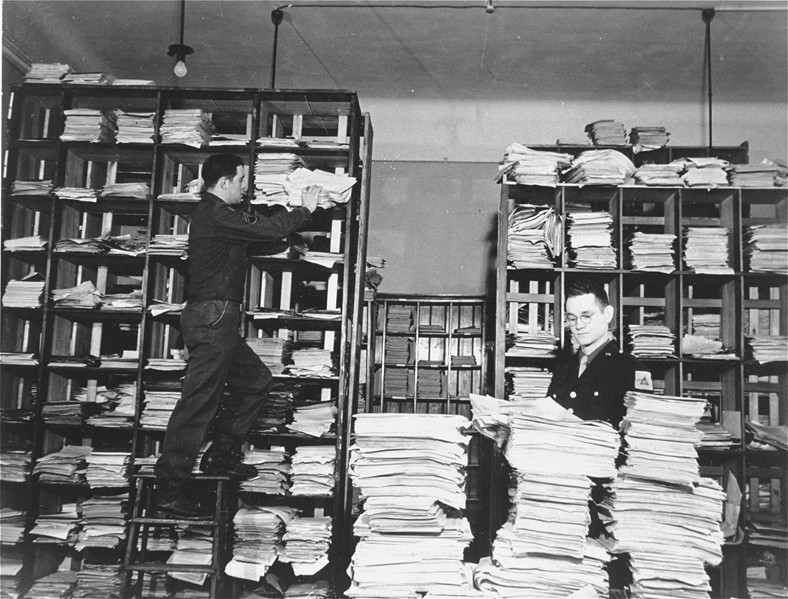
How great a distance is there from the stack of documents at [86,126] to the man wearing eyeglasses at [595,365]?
316 centimetres

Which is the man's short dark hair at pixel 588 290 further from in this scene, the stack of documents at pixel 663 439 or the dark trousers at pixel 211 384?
the dark trousers at pixel 211 384

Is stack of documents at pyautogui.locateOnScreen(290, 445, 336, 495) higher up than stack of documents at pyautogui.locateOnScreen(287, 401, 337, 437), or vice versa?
stack of documents at pyautogui.locateOnScreen(287, 401, 337, 437)

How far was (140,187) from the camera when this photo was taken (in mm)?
4203

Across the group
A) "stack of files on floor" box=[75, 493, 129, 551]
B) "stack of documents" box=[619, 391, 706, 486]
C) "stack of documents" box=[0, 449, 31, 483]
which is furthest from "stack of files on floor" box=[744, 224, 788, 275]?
"stack of documents" box=[0, 449, 31, 483]

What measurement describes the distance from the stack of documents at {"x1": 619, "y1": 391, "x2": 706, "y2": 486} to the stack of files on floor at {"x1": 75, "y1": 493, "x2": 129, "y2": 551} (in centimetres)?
327

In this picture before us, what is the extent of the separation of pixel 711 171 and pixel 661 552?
10.7 ft

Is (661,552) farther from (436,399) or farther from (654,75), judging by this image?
(654,75)

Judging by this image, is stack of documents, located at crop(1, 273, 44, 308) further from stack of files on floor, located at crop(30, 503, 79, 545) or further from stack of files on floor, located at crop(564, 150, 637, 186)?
stack of files on floor, located at crop(564, 150, 637, 186)

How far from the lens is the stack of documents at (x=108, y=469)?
4.04m

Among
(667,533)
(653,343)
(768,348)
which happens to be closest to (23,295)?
(667,533)

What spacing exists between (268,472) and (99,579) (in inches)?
45.5

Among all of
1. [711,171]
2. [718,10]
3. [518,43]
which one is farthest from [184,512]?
[718,10]

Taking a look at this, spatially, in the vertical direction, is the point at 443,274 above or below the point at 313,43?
below

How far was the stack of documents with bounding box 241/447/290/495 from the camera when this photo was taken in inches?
157
